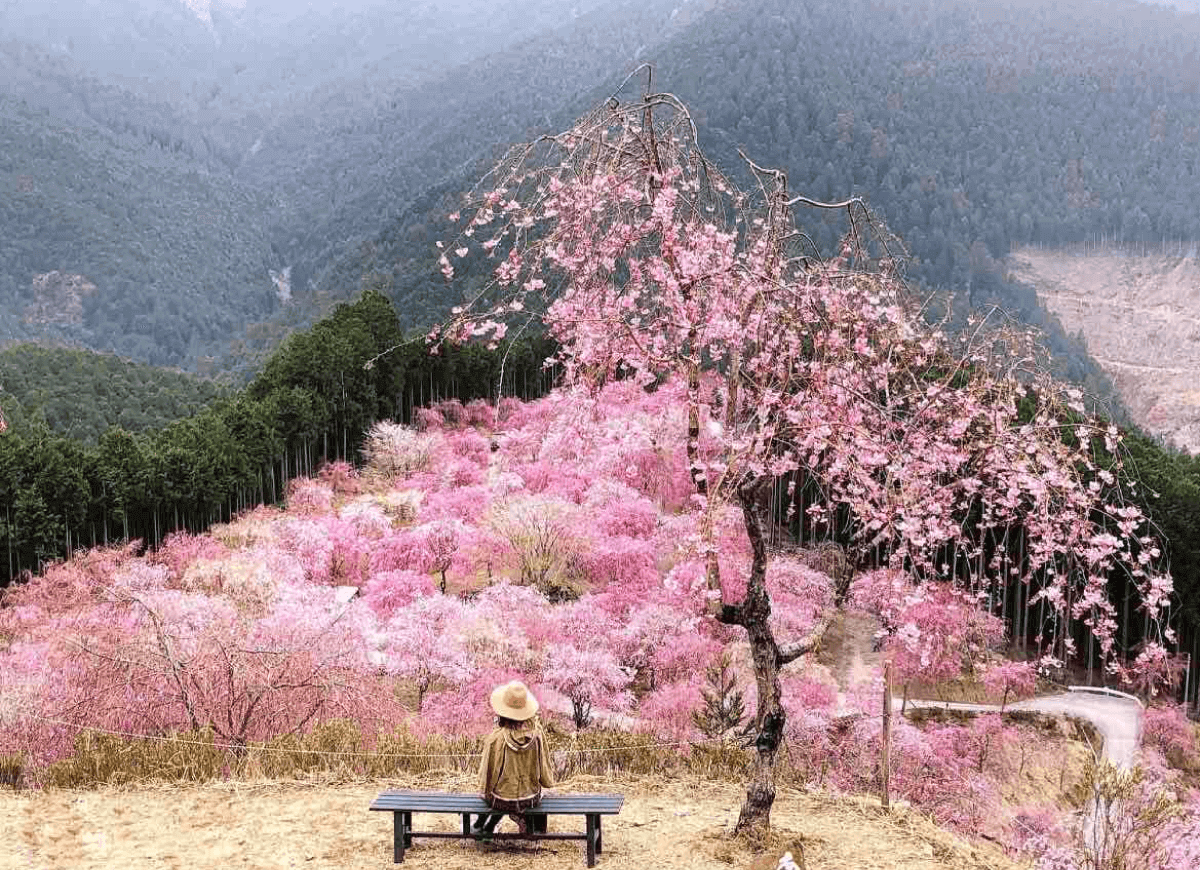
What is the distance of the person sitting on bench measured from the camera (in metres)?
Answer: 6.43

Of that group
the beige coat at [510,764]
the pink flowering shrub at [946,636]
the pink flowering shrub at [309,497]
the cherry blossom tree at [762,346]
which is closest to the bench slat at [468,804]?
the beige coat at [510,764]

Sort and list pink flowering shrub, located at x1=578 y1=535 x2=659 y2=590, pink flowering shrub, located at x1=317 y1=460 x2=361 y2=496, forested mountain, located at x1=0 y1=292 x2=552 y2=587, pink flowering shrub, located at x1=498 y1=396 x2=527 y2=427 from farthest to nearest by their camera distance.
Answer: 1. pink flowering shrub, located at x1=498 y1=396 x2=527 y2=427
2. pink flowering shrub, located at x1=317 y1=460 x2=361 y2=496
3. forested mountain, located at x1=0 y1=292 x2=552 y2=587
4. pink flowering shrub, located at x1=578 y1=535 x2=659 y2=590

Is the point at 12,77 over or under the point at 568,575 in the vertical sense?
over

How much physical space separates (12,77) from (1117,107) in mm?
146324

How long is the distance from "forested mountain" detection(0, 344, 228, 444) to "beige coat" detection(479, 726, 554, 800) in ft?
139

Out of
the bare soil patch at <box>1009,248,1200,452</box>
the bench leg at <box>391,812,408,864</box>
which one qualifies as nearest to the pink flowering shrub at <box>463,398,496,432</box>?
the bench leg at <box>391,812,408,864</box>

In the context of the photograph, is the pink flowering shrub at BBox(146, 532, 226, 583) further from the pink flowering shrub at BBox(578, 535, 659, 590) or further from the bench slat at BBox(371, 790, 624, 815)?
the bench slat at BBox(371, 790, 624, 815)

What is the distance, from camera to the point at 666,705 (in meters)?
14.5

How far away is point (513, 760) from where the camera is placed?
6434mm

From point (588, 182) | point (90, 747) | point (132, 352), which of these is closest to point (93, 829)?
point (90, 747)

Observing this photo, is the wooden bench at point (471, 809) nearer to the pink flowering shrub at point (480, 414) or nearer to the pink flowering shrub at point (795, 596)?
the pink flowering shrub at point (795, 596)

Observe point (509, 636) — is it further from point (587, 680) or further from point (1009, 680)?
point (1009, 680)

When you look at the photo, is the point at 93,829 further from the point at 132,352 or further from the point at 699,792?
the point at 132,352

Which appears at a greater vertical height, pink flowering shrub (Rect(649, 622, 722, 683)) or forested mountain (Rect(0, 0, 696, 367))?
forested mountain (Rect(0, 0, 696, 367))
